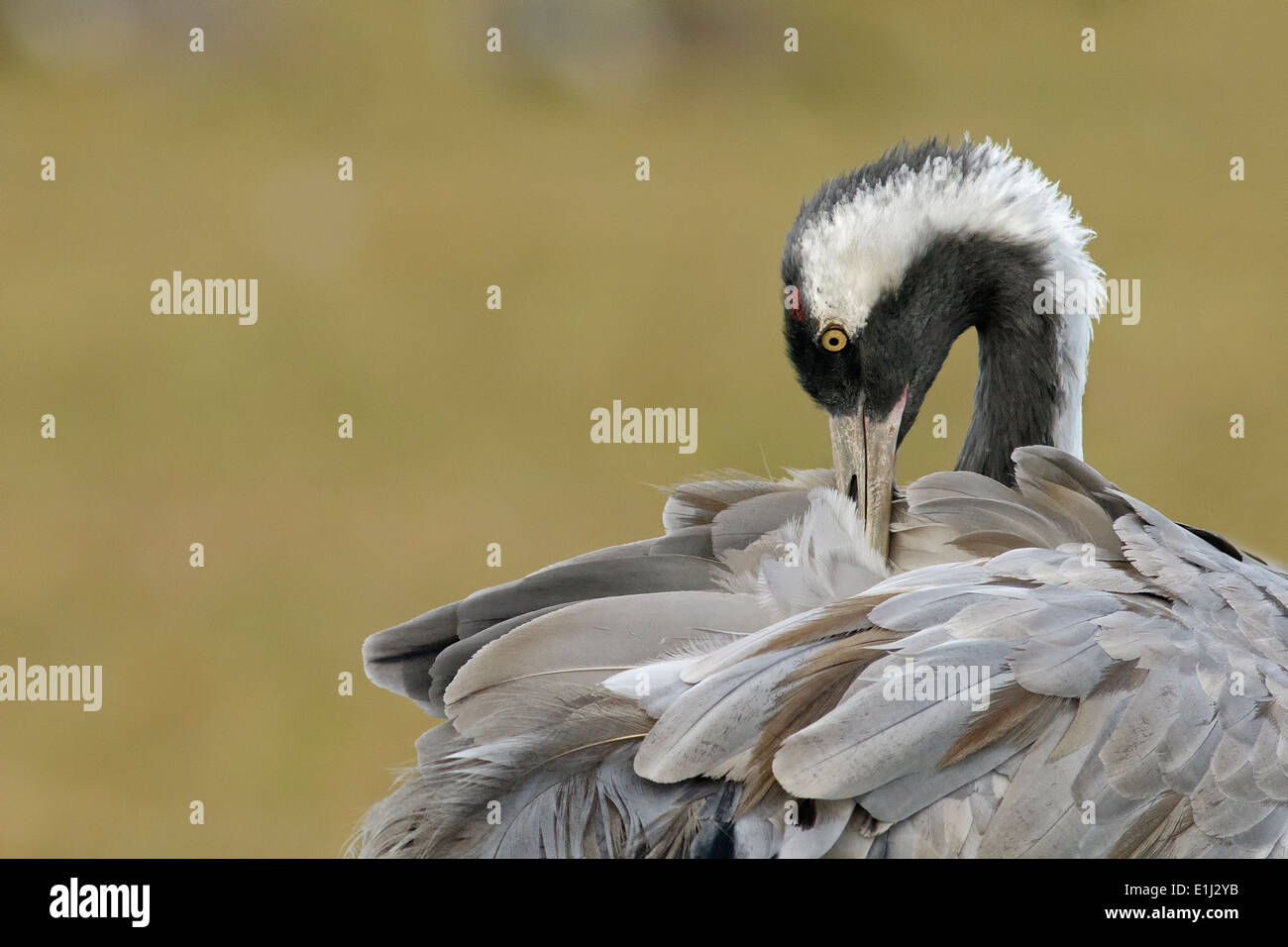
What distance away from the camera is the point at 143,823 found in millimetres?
5055

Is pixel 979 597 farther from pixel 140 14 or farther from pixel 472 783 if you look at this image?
pixel 140 14

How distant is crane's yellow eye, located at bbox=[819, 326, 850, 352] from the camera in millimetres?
2234

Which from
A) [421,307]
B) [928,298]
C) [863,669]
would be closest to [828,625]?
[863,669]

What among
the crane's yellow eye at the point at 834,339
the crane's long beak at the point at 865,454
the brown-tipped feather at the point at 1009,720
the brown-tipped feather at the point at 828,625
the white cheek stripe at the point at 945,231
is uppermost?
the white cheek stripe at the point at 945,231

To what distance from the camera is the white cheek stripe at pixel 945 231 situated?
2213mm

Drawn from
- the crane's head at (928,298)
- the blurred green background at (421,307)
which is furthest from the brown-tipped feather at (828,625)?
the blurred green background at (421,307)

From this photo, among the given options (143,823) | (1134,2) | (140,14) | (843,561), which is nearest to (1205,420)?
(1134,2)

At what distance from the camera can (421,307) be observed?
773 cm

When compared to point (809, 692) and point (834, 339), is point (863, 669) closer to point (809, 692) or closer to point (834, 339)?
point (809, 692)

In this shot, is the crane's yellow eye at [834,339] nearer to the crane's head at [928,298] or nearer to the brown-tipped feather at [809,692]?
the crane's head at [928,298]

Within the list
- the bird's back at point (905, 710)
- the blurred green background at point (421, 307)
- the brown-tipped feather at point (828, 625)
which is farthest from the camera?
the blurred green background at point (421, 307)

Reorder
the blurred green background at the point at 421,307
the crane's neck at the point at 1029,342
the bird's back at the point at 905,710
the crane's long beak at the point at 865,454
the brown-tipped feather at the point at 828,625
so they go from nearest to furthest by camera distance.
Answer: the bird's back at the point at 905,710, the brown-tipped feather at the point at 828,625, the crane's long beak at the point at 865,454, the crane's neck at the point at 1029,342, the blurred green background at the point at 421,307

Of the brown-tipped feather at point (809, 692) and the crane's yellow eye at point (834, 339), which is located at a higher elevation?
the crane's yellow eye at point (834, 339)

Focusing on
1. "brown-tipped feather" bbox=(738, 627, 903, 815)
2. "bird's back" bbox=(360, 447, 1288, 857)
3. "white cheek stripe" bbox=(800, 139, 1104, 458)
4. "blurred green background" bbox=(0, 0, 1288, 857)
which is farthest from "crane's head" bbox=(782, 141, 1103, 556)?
"blurred green background" bbox=(0, 0, 1288, 857)
